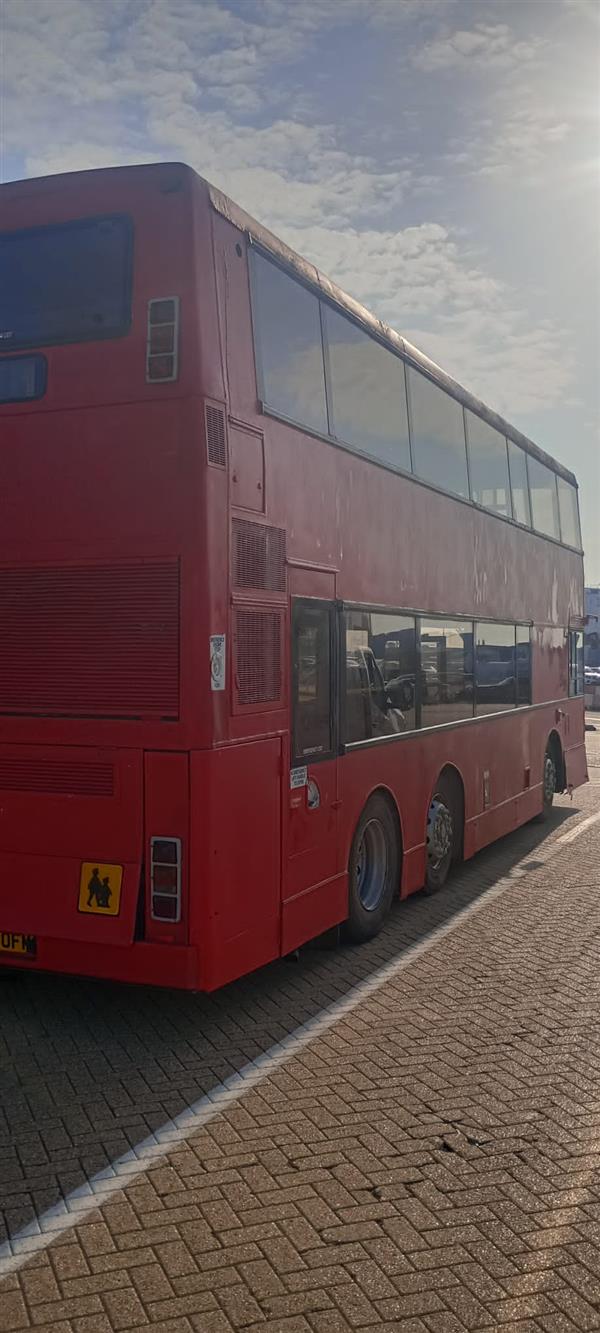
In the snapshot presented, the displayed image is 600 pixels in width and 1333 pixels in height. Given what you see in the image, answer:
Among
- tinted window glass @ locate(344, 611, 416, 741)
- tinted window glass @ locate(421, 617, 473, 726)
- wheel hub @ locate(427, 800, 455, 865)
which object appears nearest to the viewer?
tinted window glass @ locate(344, 611, 416, 741)

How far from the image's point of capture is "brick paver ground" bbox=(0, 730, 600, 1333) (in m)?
3.38

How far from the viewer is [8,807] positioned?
223 inches

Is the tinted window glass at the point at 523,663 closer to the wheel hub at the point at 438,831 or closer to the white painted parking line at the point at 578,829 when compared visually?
the white painted parking line at the point at 578,829

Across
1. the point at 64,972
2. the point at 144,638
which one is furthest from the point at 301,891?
the point at 144,638

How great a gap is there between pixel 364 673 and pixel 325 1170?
3787mm

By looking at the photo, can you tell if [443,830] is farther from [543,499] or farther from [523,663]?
[543,499]

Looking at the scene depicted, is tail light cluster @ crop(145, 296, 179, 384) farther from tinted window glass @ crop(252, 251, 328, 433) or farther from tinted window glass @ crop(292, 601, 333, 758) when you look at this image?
tinted window glass @ crop(292, 601, 333, 758)

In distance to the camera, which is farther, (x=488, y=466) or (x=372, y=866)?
(x=488, y=466)

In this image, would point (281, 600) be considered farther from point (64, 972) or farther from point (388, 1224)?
point (388, 1224)

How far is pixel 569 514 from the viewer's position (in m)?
15.0

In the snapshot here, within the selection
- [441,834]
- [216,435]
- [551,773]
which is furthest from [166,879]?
[551,773]

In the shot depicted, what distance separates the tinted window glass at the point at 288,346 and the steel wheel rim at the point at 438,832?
368cm

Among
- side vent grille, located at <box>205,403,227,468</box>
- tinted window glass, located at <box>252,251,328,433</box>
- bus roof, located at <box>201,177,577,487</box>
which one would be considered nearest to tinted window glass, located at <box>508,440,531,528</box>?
bus roof, located at <box>201,177,577,487</box>

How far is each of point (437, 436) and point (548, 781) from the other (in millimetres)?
6339
